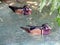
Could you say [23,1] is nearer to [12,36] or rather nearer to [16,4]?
[16,4]

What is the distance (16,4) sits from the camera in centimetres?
417

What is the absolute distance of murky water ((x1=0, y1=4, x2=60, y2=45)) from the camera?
8.41 ft

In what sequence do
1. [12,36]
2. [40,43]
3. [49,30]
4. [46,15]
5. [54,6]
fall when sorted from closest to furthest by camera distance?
[54,6] → [40,43] → [12,36] → [49,30] → [46,15]

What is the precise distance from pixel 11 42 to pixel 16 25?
0.65 metres

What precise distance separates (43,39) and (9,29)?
603 mm

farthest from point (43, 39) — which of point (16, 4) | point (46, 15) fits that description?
point (16, 4)

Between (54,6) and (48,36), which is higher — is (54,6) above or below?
above

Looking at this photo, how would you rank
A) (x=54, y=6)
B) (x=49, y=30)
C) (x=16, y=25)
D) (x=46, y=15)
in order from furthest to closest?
(x=46, y=15), (x=16, y=25), (x=49, y=30), (x=54, y=6)

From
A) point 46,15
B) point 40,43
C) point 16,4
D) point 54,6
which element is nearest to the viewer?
point 54,6

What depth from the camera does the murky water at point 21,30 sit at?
256 centimetres

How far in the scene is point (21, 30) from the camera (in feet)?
9.49

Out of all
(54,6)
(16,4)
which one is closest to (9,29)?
(16,4)

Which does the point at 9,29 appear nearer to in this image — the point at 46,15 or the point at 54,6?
the point at 46,15

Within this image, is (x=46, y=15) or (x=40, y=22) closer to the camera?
(x=40, y=22)
